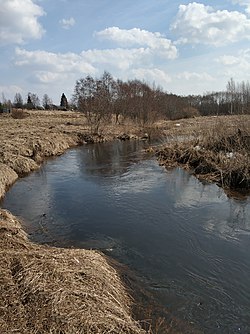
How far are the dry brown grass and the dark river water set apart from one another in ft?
4.33

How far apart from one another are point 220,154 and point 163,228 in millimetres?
9369

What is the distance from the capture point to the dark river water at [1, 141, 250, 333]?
7.25 m

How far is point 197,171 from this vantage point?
19328 mm

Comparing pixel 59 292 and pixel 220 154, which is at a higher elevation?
pixel 220 154

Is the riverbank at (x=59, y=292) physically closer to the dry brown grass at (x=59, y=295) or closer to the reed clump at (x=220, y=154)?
the dry brown grass at (x=59, y=295)

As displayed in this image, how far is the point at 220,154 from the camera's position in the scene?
1898 cm

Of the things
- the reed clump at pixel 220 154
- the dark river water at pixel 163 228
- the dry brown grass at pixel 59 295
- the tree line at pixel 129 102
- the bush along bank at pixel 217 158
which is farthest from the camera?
the tree line at pixel 129 102

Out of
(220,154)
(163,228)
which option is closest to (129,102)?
(220,154)

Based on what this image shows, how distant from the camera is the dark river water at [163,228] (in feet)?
23.8

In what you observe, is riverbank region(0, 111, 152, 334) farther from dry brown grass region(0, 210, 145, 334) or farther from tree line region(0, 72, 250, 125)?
tree line region(0, 72, 250, 125)

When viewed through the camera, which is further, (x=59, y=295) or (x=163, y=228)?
(x=163, y=228)

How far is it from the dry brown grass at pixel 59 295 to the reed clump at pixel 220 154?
10.1 metres

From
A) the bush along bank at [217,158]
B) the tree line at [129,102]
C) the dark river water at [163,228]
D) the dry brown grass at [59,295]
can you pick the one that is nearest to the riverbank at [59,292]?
the dry brown grass at [59,295]

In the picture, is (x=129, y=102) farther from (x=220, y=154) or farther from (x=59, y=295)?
(x=59, y=295)
